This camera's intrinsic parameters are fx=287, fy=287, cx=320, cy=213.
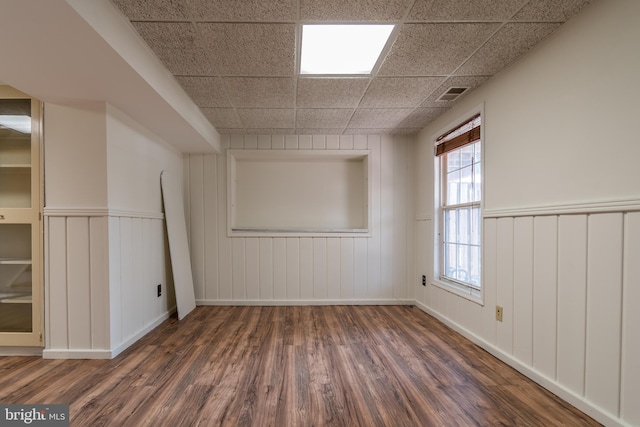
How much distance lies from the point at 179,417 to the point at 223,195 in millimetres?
2612

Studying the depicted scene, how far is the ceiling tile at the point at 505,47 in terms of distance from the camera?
169 centimetres

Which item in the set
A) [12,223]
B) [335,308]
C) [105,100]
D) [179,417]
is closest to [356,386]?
[179,417]

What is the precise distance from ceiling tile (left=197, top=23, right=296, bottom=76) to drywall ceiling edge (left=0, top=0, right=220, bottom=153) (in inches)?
17.0

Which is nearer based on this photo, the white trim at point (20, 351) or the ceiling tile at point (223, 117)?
the white trim at point (20, 351)

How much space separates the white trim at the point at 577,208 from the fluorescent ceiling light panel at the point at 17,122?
145 inches

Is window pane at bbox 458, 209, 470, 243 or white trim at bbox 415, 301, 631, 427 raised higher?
window pane at bbox 458, 209, 470, 243

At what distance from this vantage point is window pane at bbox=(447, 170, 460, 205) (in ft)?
9.71

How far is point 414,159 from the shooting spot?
3.77m

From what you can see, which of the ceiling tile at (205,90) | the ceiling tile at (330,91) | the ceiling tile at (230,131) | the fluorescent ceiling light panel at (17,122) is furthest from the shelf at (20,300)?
the ceiling tile at (330,91)

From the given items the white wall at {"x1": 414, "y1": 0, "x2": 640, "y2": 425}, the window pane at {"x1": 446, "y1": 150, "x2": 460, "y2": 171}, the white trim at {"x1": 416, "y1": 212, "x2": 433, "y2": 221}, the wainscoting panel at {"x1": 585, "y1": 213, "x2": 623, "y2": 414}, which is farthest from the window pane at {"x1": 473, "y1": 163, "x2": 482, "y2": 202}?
the wainscoting panel at {"x1": 585, "y1": 213, "x2": 623, "y2": 414}

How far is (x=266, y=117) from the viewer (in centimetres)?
309

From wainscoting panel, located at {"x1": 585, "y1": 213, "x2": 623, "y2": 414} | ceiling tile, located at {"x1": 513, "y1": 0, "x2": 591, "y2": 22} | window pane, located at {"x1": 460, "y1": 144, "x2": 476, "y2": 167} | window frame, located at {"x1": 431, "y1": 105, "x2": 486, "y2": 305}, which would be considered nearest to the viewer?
wainscoting panel, located at {"x1": 585, "y1": 213, "x2": 623, "y2": 414}

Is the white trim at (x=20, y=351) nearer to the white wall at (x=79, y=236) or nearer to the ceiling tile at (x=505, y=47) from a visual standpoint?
the white wall at (x=79, y=236)

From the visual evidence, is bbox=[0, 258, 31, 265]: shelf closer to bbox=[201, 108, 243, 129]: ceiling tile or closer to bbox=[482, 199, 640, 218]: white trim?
bbox=[201, 108, 243, 129]: ceiling tile
